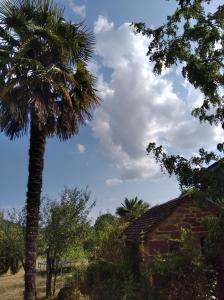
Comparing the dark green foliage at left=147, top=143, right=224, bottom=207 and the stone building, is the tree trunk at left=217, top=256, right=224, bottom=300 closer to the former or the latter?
the dark green foliage at left=147, top=143, right=224, bottom=207

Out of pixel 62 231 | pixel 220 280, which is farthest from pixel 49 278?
pixel 220 280

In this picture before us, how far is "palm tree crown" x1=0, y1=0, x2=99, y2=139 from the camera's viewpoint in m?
14.6

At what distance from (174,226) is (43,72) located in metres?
8.25

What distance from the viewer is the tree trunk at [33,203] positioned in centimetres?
1382

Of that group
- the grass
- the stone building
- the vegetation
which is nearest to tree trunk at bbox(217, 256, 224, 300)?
the vegetation

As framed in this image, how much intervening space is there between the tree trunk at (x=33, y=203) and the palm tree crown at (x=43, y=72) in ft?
2.11

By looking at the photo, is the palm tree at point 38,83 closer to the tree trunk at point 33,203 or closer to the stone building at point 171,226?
the tree trunk at point 33,203

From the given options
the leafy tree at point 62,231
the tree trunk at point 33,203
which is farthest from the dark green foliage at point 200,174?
the leafy tree at point 62,231

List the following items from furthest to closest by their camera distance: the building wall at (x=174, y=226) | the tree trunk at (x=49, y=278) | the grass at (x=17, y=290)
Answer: the tree trunk at (x=49, y=278), the grass at (x=17, y=290), the building wall at (x=174, y=226)

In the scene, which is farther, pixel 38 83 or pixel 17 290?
pixel 17 290

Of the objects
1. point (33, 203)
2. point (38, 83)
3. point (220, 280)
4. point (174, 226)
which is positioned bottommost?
point (220, 280)

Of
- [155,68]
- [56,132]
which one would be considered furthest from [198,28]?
[56,132]

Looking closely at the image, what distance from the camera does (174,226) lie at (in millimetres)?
17203

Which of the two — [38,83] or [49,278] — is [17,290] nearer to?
[49,278]
